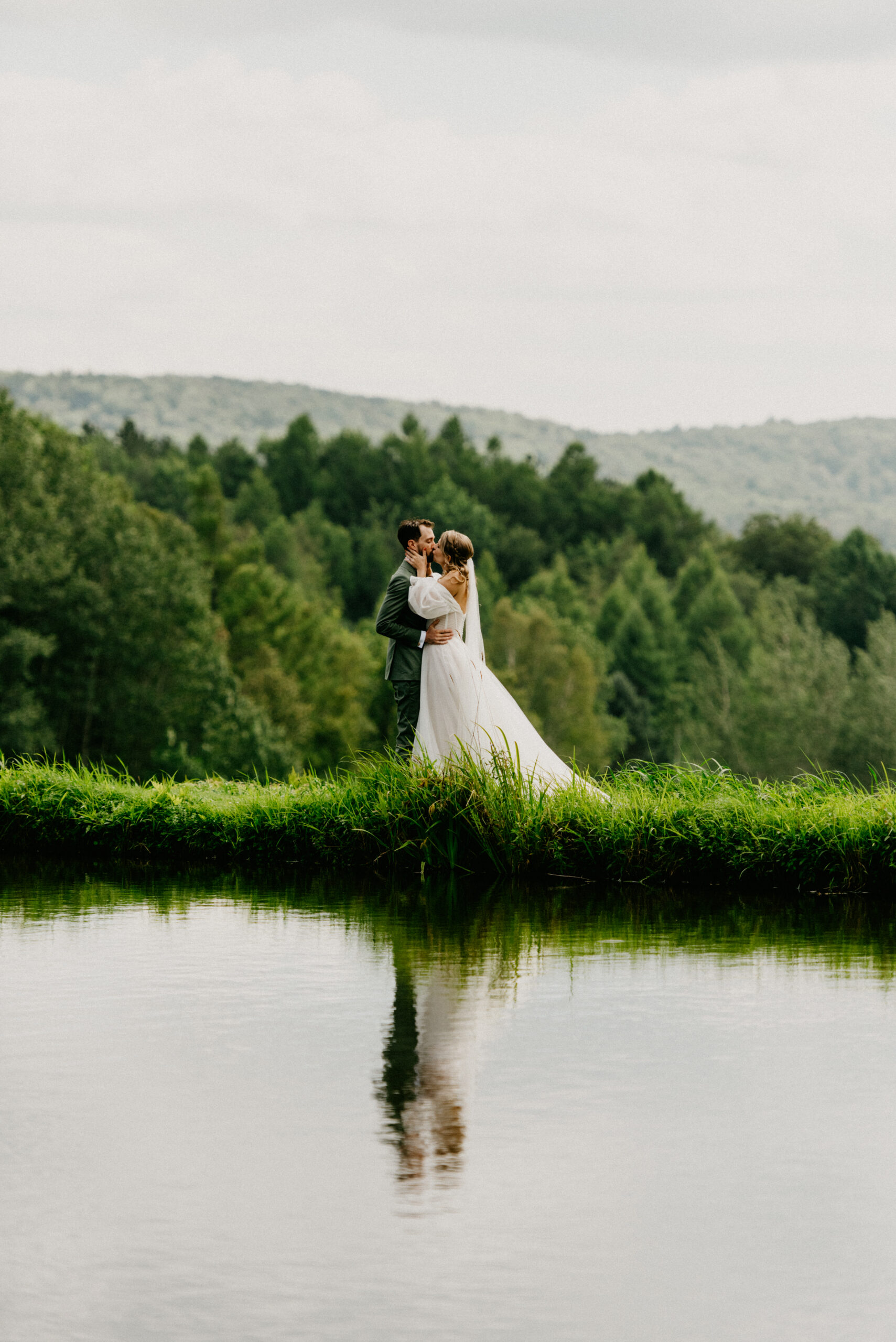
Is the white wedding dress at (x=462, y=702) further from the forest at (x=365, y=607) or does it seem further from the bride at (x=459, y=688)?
the forest at (x=365, y=607)

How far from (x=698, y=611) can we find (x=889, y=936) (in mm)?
106813

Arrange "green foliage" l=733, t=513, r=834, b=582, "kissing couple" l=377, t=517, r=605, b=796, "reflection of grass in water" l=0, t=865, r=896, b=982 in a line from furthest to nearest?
"green foliage" l=733, t=513, r=834, b=582
"kissing couple" l=377, t=517, r=605, b=796
"reflection of grass in water" l=0, t=865, r=896, b=982

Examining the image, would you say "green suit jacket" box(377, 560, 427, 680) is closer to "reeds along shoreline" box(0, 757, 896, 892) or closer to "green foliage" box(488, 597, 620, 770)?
"reeds along shoreline" box(0, 757, 896, 892)

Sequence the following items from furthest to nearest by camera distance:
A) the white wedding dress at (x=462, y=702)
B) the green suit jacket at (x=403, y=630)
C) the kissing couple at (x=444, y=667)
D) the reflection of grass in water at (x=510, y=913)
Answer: the green suit jacket at (x=403, y=630), the kissing couple at (x=444, y=667), the white wedding dress at (x=462, y=702), the reflection of grass in water at (x=510, y=913)

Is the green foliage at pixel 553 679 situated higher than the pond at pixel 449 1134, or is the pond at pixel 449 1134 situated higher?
the pond at pixel 449 1134

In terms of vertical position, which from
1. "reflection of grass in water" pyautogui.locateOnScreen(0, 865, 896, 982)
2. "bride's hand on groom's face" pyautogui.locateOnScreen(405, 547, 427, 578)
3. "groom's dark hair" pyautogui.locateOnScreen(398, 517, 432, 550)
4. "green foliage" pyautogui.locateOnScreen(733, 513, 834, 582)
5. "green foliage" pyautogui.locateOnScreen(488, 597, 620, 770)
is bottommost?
"green foliage" pyautogui.locateOnScreen(488, 597, 620, 770)

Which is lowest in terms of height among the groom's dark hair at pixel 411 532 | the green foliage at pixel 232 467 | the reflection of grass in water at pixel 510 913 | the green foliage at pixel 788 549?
the reflection of grass in water at pixel 510 913

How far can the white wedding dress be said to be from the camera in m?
9.64

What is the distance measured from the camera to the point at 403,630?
10.2 meters

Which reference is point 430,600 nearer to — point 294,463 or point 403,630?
point 403,630

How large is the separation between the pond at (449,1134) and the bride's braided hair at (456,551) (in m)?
3.43

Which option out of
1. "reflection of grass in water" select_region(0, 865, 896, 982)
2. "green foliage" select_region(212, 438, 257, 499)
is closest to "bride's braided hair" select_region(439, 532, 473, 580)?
"reflection of grass in water" select_region(0, 865, 896, 982)

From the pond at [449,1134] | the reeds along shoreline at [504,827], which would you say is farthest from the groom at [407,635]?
the pond at [449,1134]

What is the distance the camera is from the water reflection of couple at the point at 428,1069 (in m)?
4.07
